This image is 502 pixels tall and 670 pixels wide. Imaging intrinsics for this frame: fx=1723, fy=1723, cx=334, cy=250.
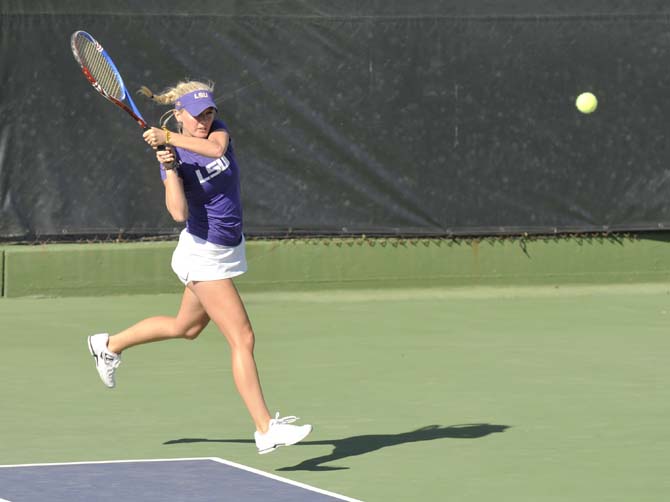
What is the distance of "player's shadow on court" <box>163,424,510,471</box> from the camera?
653 centimetres

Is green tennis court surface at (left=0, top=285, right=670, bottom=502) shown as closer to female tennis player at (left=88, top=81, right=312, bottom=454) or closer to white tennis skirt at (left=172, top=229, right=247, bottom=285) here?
female tennis player at (left=88, top=81, right=312, bottom=454)

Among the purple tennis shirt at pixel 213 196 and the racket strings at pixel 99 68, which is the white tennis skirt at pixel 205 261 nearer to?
the purple tennis shirt at pixel 213 196

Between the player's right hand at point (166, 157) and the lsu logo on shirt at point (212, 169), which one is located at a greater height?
the player's right hand at point (166, 157)

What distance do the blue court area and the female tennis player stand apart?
276mm

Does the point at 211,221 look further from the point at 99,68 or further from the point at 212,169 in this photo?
the point at 99,68

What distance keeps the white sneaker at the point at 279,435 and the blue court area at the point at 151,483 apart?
0.12m

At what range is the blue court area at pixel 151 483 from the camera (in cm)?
568

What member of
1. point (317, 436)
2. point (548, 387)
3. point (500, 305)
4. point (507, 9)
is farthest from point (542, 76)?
point (317, 436)

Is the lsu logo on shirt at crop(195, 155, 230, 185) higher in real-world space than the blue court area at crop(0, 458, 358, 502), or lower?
higher

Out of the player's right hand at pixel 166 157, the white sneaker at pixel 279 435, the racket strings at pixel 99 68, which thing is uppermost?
the racket strings at pixel 99 68

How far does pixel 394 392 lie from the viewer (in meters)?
8.00

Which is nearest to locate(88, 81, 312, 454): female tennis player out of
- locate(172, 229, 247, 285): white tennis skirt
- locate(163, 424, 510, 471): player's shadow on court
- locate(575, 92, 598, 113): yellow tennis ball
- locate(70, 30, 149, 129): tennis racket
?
locate(172, 229, 247, 285): white tennis skirt

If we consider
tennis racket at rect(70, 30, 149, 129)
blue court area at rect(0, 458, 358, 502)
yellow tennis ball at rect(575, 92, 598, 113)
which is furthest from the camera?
yellow tennis ball at rect(575, 92, 598, 113)

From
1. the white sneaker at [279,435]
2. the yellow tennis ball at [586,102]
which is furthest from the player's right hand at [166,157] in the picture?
the yellow tennis ball at [586,102]
